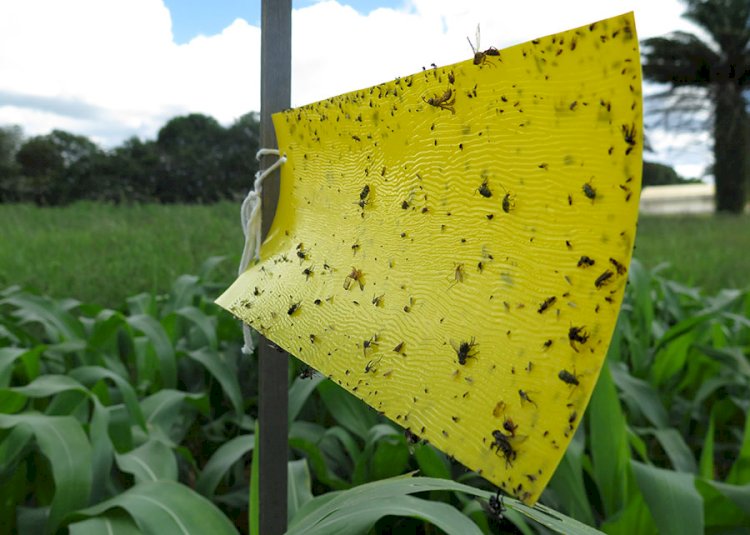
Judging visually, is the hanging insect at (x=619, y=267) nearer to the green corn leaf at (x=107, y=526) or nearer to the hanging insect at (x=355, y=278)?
the hanging insect at (x=355, y=278)

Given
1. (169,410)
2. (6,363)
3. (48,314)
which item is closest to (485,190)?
(169,410)

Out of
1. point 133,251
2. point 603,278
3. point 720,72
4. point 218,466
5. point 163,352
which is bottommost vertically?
point 218,466

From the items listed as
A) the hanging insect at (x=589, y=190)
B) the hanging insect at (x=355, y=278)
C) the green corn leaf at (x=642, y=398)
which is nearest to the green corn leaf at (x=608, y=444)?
the green corn leaf at (x=642, y=398)

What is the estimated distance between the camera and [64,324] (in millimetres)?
1649

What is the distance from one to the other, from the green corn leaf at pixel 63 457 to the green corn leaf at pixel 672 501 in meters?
0.79

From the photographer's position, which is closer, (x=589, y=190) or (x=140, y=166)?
(x=589, y=190)

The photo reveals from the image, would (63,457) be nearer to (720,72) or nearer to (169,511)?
(169,511)

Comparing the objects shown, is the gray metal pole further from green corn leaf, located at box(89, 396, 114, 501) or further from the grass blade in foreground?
green corn leaf, located at box(89, 396, 114, 501)

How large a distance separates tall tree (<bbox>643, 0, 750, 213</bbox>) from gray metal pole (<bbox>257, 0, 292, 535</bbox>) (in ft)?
36.3

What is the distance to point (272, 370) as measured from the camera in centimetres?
64

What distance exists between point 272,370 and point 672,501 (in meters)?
0.54

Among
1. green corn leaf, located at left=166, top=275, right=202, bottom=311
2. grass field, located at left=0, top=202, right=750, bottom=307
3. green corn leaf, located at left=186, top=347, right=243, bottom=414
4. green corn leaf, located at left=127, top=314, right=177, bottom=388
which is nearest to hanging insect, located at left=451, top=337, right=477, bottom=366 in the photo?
green corn leaf, located at left=186, top=347, right=243, bottom=414

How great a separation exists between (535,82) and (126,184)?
7.55 meters

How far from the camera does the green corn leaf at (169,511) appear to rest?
2.49 feet
